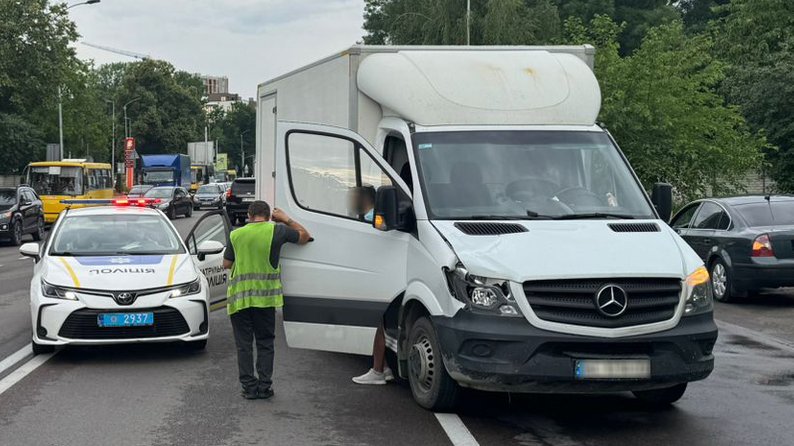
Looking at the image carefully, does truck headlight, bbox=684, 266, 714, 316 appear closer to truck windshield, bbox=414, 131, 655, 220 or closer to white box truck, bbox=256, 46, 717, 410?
white box truck, bbox=256, 46, 717, 410

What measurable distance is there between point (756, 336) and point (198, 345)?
606cm

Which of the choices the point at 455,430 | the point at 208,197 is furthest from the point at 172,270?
the point at 208,197

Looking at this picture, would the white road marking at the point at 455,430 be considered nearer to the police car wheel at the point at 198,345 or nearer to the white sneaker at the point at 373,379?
the white sneaker at the point at 373,379

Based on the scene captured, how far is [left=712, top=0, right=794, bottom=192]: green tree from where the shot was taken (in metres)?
29.4

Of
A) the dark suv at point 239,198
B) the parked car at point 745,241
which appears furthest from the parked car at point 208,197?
the parked car at point 745,241

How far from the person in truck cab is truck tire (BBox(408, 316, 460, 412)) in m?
1.15

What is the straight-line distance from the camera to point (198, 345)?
→ 31.7 ft

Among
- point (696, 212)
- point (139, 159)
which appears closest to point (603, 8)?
point (139, 159)

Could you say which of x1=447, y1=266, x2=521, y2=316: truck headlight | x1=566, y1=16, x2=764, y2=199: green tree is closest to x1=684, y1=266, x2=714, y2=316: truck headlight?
x1=447, y1=266, x2=521, y2=316: truck headlight

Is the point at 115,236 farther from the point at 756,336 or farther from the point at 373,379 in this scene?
the point at 756,336

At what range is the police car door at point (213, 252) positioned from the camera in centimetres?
1032

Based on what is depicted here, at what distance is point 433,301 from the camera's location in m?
6.66

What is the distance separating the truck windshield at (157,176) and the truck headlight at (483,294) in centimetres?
5486

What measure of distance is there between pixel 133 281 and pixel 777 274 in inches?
333
